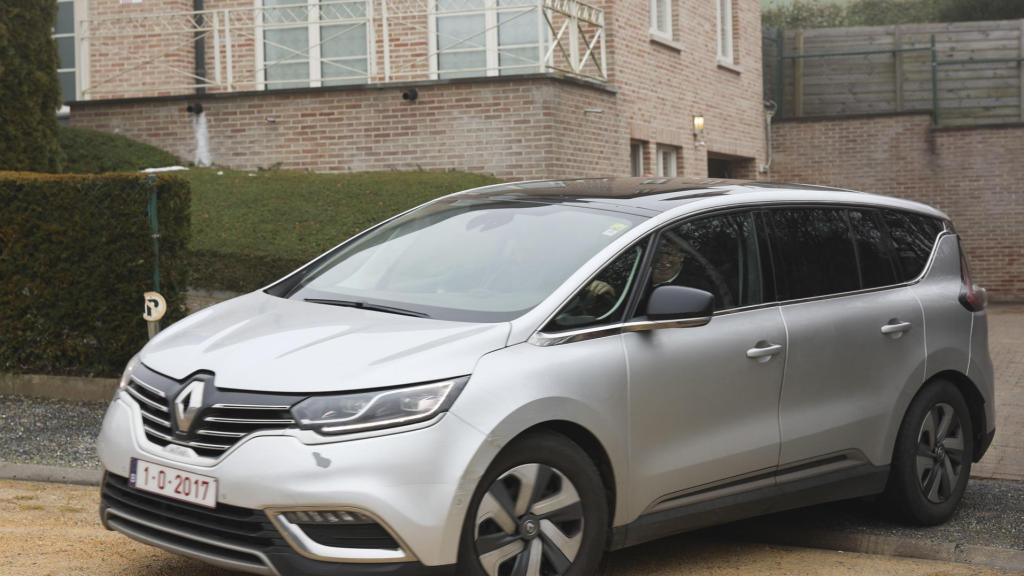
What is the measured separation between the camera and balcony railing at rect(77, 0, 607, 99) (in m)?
17.5

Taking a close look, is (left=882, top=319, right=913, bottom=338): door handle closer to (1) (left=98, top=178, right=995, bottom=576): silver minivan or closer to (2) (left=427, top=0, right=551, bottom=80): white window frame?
(1) (left=98, top=178, right=995, bottom=576): silver minivan

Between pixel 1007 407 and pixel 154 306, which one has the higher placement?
pixel 154 306

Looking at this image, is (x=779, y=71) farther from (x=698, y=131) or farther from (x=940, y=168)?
(x=698, y=131)

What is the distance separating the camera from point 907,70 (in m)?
27.9

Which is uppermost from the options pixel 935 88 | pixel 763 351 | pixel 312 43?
pixel 935 88

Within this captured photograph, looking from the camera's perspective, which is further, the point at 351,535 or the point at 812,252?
the point at 812,252

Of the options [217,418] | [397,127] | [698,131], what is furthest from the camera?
[698,131]

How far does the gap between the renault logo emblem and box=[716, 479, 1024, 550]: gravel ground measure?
3.03 metres

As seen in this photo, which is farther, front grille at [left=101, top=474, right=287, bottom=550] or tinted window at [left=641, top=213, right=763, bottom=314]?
tinted window at [left=641, top=213, right=763, bottom=314]

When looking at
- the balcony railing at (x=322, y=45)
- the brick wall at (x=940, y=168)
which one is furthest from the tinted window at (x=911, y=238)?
the brick wall at (x=940, y=168)

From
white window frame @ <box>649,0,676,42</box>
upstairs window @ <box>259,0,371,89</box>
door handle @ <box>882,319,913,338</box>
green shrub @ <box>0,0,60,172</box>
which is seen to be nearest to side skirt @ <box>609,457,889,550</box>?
door handle @ <box>882,319,913,338</box>

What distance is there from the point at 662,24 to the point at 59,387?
13017mm

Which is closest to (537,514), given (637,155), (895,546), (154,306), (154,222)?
(895,546)

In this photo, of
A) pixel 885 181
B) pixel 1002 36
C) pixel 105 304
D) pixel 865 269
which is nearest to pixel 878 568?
pixel 865 269
